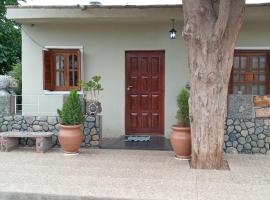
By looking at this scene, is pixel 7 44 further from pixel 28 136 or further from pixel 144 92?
pixel 28 136

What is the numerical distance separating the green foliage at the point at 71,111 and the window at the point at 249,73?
4.25 meters

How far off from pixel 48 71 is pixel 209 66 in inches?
203

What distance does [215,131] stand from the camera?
Answer: 7.15 metres

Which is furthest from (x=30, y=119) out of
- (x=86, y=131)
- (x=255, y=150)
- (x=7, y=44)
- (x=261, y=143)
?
(x=7, y=44)

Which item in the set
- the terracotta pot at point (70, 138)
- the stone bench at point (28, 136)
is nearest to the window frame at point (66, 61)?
the stone bench at point (28, 136)

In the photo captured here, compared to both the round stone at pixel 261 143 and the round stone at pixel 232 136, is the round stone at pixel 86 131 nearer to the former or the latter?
the round stone at pixel 232 136

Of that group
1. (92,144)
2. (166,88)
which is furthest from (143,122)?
(92,144)

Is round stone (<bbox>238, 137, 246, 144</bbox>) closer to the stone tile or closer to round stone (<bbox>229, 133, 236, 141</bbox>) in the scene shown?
round stone (<bbox>229, 133, 236, 141</bbox>)

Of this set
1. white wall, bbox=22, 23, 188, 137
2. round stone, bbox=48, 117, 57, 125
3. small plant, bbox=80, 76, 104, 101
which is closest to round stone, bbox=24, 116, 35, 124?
round stone, bbox=48, 117, 57, 125

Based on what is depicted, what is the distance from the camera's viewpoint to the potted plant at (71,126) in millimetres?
8336

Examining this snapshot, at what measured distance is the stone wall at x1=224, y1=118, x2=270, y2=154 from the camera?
8.54 m

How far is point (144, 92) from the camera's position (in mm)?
10688

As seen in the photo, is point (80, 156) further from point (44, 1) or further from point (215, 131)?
point (44, 1)

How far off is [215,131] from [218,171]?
756 mm
